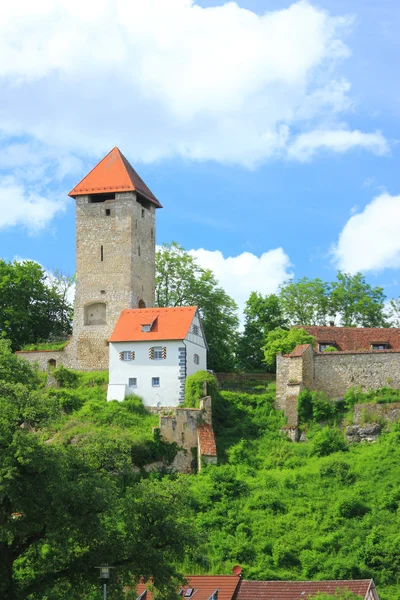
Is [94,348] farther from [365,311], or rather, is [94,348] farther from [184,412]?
[365,311]

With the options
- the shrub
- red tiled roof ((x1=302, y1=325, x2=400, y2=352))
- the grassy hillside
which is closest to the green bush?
the grassy hillside

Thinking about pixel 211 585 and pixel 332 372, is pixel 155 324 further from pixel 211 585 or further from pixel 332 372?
pixel 211 585

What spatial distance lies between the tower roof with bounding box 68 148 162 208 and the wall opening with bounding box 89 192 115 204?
54cm

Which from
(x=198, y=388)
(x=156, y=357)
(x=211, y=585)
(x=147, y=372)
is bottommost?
(x=211, y=585)

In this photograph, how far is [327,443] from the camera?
57719mm

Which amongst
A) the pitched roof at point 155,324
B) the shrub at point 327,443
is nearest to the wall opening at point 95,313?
the pitched roof at point 155,324

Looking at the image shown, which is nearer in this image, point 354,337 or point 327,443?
point 327,443

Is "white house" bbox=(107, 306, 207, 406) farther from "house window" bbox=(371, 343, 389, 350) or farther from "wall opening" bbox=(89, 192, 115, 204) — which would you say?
"house window" bbox=(371, 343, 389, 350)

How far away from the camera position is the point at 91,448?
130ft

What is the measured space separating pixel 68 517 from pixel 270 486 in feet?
64.8

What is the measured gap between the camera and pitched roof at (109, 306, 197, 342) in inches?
2474

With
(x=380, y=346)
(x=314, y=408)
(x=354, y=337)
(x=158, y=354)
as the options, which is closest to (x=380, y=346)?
(x=380, y=346)

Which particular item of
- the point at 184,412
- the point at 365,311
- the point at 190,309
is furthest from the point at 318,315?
the point at 184,412

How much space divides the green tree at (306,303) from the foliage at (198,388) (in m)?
17.3
